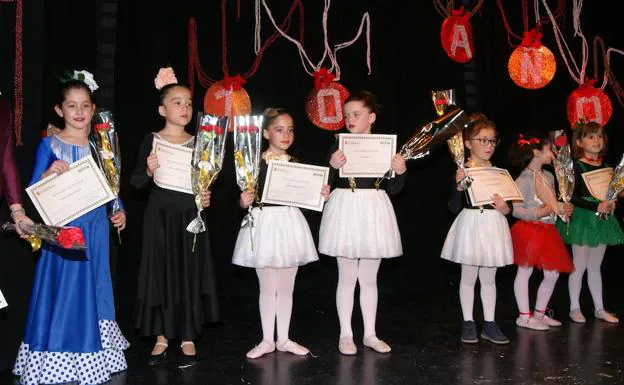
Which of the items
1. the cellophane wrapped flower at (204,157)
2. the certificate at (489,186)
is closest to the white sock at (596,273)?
the certificate at (489,186)

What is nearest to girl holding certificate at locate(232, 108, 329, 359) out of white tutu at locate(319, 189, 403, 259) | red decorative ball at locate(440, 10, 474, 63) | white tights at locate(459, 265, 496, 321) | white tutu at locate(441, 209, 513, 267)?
white tutu at locate(319, 189, 403, 259)

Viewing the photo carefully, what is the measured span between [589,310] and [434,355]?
187 centimetres

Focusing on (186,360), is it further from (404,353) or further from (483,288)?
(483,288)

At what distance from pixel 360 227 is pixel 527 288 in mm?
1440

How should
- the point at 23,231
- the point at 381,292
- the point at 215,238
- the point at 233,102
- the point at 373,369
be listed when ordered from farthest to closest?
the point at 381,292 → the point at 215,238 → the point at 233,102 → the point at 373,369 → the point at 23,231

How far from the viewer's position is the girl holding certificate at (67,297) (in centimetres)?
304

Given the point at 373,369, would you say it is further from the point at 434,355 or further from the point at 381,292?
the point at 381,292

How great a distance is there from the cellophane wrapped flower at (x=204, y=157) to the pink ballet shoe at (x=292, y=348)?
820 mm

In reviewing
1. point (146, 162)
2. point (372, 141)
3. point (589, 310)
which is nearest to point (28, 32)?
point (146, 162)

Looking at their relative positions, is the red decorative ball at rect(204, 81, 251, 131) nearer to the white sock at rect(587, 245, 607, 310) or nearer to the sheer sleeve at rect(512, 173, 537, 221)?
the sheer sleeve at rect(512, 173, 537, 221)

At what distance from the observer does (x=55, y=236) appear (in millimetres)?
2811

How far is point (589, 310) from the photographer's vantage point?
488 cm

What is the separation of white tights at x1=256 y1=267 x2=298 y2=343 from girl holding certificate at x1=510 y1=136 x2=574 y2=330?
1617 mm

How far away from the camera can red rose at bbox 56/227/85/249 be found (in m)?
2.81
